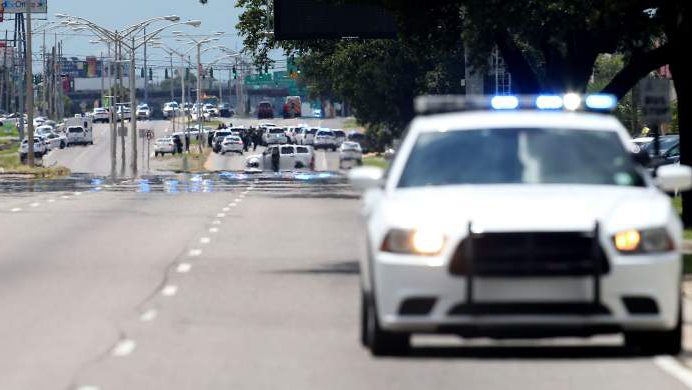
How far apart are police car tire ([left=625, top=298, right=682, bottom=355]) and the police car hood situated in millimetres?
765

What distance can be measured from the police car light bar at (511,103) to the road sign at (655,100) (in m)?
12.8

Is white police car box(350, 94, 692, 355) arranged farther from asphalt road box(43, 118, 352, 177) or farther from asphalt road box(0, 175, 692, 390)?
asphalt road box(43, 118, 352, 177)

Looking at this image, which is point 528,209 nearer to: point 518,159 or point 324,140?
point 518,159

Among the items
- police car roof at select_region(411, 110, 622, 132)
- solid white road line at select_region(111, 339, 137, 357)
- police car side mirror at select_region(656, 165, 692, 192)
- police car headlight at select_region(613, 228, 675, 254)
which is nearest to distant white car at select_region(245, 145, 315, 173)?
solid white road line at select_region(111, 339, 137, 357)

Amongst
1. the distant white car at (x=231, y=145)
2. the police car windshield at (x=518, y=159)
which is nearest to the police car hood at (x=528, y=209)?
the police car windshield at (x=518, y=159)

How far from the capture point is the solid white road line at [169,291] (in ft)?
72.1

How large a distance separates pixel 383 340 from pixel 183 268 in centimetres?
1426

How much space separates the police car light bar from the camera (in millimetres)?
13008

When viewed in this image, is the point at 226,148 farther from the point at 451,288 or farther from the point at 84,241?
the point at 451,288

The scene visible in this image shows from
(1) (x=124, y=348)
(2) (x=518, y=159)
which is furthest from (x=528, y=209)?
(1) (x=124, y=348)

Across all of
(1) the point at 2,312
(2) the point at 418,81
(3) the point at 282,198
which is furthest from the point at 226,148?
(1) the point at 2,312

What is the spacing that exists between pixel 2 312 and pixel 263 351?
4563mm

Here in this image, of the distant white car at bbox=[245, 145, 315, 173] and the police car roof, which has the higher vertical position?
the police car roof

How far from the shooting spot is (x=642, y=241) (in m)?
11.0
